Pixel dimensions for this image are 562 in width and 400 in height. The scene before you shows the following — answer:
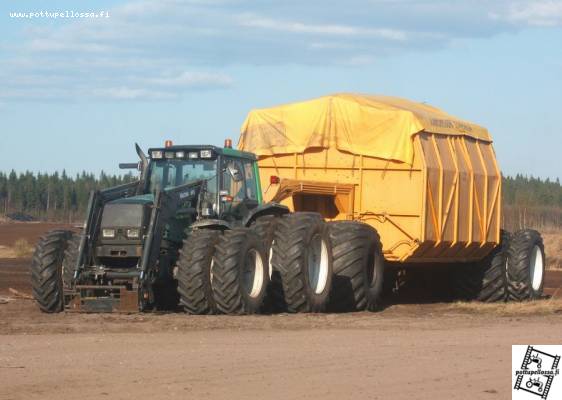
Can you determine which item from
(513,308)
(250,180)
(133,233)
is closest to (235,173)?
(250,180)

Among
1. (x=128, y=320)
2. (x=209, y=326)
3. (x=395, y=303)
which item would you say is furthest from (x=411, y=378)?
Answer: (x=395, y=303)

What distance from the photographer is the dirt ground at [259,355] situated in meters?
10.1

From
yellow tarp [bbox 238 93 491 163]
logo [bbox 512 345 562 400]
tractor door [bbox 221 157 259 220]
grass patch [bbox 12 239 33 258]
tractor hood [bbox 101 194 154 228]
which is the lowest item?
grass patch [bbox 12 239 33 258]

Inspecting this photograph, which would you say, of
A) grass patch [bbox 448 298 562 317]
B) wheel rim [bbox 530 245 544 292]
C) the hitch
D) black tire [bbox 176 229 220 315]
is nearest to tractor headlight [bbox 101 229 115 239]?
the hitch

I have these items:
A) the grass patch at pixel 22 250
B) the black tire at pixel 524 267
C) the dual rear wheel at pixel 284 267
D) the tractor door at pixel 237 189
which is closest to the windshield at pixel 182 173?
the tractor door at pixel 237 189

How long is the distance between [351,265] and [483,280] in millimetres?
5149

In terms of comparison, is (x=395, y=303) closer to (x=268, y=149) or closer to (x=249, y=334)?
(x=268, y=149)

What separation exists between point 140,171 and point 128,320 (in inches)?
133

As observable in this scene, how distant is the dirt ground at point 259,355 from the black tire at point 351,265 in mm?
1047

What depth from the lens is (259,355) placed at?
485 inches

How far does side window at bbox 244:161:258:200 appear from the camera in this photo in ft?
62.7

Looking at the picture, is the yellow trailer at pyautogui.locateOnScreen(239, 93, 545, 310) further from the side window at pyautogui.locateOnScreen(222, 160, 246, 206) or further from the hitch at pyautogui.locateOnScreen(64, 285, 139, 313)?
the hitch at pyautogui.locateOnScreen(64, 285, 139, 313)

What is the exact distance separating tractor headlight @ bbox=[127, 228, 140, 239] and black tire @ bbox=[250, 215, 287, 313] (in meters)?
2.12

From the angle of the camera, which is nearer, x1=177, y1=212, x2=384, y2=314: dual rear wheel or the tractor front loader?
the tractor front loader
